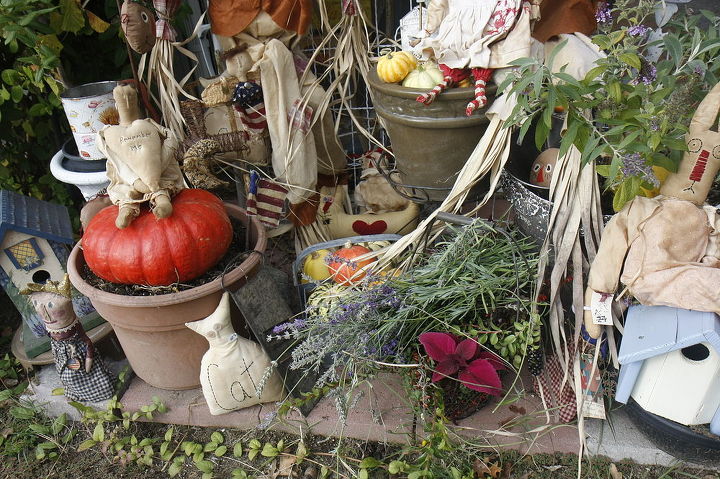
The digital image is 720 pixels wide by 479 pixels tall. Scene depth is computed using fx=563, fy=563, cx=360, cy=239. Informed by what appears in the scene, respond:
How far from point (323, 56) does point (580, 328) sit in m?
1.80

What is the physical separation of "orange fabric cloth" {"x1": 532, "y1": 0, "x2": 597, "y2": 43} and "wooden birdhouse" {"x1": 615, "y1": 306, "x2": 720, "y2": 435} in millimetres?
982

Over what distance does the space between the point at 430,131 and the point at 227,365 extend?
A: 1.14 meters

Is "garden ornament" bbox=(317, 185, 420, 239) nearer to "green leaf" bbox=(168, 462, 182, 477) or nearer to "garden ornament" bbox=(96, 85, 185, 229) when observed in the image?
"garden ornament" bbox=(96, 85, 185, 229)

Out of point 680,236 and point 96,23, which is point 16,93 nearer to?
point 96,23

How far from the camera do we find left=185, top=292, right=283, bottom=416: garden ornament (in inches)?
80.4

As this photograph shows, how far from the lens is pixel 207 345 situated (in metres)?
2.20

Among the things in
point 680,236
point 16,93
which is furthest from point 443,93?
point 16,93

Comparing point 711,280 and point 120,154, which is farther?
point 120,154

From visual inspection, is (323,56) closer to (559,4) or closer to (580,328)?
(559,4)

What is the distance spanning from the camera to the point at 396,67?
2.09 m

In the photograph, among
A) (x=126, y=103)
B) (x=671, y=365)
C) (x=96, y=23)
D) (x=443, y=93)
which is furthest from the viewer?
(x=96, y=23)

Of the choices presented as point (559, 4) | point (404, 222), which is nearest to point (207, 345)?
point (404, 222)

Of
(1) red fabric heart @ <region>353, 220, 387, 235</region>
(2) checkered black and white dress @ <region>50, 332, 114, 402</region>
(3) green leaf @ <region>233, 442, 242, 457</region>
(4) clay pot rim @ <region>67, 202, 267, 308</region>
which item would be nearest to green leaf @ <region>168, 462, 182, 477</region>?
(3) green leaf @ <region>233, 442, 242, 457</region>

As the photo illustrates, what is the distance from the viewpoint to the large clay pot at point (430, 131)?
203 centimetres
